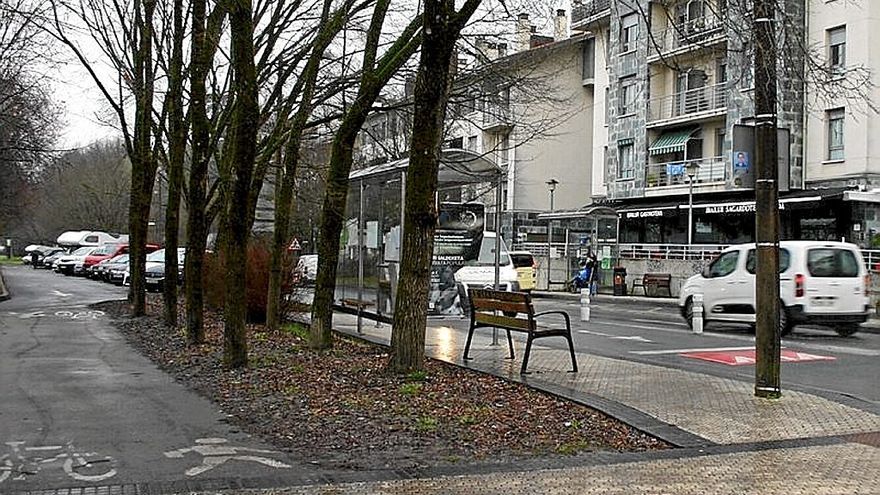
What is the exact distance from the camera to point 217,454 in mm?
7980

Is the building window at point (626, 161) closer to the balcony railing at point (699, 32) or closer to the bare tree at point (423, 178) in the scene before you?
the balcony railing at point (699, 32)

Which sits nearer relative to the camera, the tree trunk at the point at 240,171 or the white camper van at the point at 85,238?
the tree trunk at the point at 240,171

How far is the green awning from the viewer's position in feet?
150

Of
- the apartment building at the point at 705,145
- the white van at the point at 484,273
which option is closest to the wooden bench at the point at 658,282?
the apartment building at the point at 705,145

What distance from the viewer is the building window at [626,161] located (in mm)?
49625

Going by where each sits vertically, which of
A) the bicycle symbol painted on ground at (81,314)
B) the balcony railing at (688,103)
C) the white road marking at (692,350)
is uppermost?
the balcony railing at (688,103)

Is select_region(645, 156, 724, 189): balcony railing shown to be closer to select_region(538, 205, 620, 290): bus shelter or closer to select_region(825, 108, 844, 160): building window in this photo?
select_region(538, 205, 620, 290): bus shelter

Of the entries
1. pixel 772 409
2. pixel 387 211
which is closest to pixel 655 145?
pixel 387 211

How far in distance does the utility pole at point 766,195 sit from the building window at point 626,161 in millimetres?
39507

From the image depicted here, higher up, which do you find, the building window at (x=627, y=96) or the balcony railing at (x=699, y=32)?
the building window at (x=627, y=96)

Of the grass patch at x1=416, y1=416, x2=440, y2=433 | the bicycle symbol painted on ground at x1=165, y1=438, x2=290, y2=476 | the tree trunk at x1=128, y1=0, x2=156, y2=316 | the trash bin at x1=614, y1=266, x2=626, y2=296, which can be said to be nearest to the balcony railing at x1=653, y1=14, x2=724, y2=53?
the grass patch at x1=416, y1=416, x2=440, y2=433

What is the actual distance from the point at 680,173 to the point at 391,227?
2960 centimetres

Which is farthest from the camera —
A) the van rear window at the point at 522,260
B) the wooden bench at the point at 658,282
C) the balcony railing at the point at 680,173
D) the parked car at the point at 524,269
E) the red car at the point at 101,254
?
the red car at the point at 101,254

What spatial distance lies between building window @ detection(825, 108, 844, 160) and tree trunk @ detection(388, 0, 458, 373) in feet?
100
